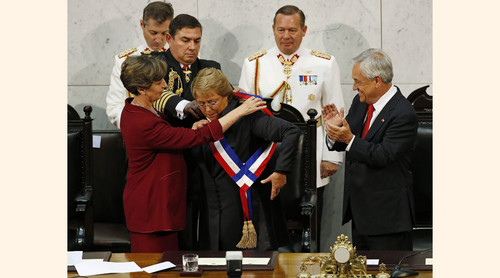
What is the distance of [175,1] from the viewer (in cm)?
541

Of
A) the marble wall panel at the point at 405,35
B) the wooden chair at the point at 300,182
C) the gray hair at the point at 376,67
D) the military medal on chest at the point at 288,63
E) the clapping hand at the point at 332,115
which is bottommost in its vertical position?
the wooden chair at the point at 300,182

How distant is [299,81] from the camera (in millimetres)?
4691

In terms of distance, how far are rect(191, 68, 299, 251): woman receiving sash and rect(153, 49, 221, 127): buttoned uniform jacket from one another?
21 cm

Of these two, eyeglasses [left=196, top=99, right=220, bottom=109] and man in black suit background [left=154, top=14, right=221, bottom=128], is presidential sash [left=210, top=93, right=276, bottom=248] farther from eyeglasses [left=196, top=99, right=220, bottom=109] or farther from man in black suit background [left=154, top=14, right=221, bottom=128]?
man in black suit background [left=154, top=14, right=221, bottom=128]

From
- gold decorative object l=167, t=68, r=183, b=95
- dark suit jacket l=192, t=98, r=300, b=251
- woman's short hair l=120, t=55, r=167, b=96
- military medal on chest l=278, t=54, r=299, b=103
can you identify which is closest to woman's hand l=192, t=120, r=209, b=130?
dark suit jacket l=192, t=98, r=300, b=251

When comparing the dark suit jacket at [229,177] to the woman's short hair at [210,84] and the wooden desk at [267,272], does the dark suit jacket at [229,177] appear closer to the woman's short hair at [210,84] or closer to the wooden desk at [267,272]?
the woman's short hair at [210,84]

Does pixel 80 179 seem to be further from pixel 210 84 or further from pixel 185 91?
pixel 210 84

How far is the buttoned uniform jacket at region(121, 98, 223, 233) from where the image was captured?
10.7ft

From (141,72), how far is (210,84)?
30 cm

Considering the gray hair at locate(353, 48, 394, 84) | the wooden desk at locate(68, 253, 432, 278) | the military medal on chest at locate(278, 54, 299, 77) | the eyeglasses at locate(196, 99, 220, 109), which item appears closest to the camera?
the wooden desk at locate(68, 253, 432, 278)

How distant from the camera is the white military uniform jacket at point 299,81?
15.3 ft

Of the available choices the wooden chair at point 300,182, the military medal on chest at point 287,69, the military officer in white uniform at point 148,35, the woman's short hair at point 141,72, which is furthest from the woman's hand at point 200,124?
the military medal on chest at point 287,69

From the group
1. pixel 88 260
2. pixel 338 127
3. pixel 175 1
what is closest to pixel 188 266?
pixel 88 260

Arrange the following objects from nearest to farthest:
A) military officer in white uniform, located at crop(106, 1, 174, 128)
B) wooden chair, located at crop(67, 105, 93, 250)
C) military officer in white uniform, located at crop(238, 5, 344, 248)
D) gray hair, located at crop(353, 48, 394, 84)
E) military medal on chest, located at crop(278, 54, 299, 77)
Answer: gray hair, located at crop(353, 48, 394, 84), wooden chair, located at crop(67, 105, 93, 250), military officer in white uniform, located at crop(106, 1, 174, 128), military officer in white uniform, located at crop(238, 5, 344, 248), military medal on chest, located at crop(278, 54, 299, 77)
